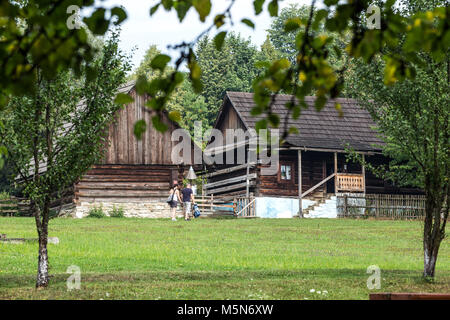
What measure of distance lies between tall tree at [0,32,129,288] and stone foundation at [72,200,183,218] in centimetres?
2236

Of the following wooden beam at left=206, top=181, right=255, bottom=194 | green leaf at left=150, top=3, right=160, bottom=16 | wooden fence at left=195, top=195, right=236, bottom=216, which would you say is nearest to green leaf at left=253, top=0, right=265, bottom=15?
green leaf at left=150, top=3, right=160, bottom=16

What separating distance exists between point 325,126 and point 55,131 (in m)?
28.0

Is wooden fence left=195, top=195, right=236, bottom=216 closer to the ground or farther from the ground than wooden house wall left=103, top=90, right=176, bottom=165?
closer to the ground

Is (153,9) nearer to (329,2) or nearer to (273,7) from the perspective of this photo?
(273,7)

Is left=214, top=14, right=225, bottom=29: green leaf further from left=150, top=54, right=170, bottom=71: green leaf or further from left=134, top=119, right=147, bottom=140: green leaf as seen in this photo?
left=134, top=119, right=147, bottom=140: green leaf

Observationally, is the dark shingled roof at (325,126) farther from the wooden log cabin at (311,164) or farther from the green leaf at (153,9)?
the green leaf at (153,9)

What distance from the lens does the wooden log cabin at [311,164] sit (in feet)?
121

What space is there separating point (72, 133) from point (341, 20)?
896 cm

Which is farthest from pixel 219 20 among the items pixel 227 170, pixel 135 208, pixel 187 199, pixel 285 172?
pixel 227 170

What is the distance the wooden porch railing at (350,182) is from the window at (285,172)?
2876 mm

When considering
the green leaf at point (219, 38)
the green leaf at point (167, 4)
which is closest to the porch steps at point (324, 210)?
the green leaf at point (219, 38)

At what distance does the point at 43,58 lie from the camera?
4.20 metres

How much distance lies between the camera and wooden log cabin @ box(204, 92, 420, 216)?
36.8 metres
